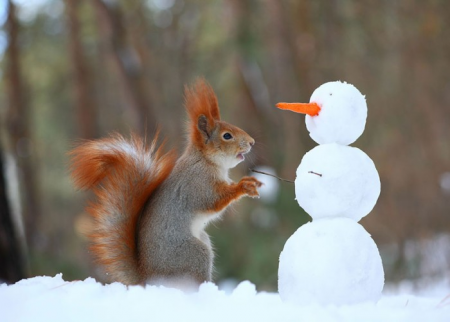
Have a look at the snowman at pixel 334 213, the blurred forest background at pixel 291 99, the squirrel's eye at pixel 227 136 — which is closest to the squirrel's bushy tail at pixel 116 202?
the squirrel's eye at pixel 227 136

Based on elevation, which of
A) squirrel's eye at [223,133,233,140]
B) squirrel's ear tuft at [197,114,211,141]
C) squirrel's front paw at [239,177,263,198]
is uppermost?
squirrel's ear tuft at [197,114,211,141]

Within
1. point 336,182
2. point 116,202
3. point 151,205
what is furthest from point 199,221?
point 336,182

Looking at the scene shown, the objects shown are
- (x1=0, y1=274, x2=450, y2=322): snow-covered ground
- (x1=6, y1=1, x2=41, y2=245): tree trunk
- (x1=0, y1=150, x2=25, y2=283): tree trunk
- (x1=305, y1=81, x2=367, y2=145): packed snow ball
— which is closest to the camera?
(x1=0, y1=274, x2=450, y2=322): snow-covered ground

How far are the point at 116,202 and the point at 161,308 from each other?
1.59 ft

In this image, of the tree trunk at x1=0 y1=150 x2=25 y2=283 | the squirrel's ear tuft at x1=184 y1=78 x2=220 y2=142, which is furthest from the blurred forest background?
the squirrel's ear tuft at x1=184 y1=78 x2=220 y2=142

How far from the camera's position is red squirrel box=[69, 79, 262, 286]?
5.85 feet

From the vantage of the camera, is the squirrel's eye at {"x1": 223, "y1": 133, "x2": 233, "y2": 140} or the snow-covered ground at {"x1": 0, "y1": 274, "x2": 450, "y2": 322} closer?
the snow-covered ground at {"x1": 0, "y1": 274, "x2": 450, "y2": 322}

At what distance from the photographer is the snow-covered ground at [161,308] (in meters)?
1.42

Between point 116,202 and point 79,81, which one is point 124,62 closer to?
point 79,81

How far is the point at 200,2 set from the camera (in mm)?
10305

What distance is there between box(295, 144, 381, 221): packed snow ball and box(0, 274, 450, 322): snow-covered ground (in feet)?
0.98

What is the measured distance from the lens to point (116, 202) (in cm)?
183

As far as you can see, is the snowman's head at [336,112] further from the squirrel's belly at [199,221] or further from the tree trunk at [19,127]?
the tree trunk at [19,127]

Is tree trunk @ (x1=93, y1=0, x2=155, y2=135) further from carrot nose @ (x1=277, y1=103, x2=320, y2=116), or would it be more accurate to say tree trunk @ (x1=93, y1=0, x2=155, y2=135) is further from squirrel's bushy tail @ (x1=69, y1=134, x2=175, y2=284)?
carrot nose @ (x1=277, y1=103, x2=320, y2=116)
